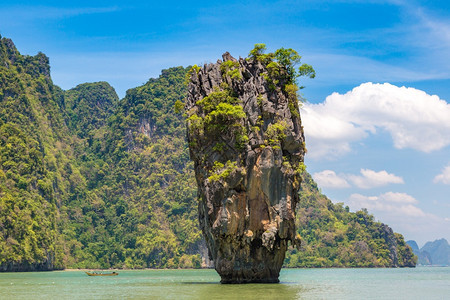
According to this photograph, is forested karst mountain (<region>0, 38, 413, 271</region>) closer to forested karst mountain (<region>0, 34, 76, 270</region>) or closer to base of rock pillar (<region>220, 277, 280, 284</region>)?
forested karst mountain (<region>0, 34, 76, 270</region>)

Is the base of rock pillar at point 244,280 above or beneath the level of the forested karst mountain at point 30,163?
beneath

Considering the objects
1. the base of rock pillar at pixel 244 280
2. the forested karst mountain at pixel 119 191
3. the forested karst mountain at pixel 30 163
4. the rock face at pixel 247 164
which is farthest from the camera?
the forested karst mountain at pixel 119 191

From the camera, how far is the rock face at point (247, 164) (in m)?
36.0

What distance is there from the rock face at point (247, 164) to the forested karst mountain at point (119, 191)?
171ft

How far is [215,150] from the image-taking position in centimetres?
3697

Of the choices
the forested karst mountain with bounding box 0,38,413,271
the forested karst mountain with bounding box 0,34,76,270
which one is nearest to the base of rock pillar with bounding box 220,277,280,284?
the forested karst mountain with bounding box 0,34,76,270

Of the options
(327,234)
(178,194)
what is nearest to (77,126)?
(178,194)

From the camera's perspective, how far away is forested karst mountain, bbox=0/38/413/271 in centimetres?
9419

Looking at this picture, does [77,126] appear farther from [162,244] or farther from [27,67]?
[162,244]

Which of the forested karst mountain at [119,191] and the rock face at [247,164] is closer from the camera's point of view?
the rock face at [247,164]

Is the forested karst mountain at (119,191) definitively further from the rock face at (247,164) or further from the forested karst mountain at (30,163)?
the rock face at (247,164)

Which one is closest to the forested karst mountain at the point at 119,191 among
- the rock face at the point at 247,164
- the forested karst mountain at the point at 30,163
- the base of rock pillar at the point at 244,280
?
the forested karst mountain at the point at 30,163

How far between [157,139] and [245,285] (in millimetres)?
108552

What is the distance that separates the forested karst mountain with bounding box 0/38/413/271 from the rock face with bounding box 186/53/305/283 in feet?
171
